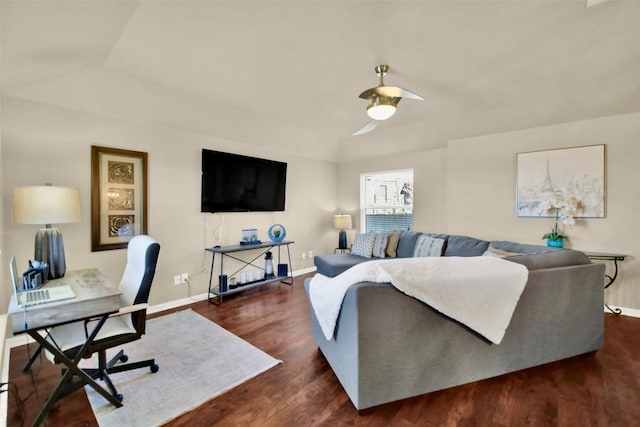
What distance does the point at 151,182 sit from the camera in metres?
3.43

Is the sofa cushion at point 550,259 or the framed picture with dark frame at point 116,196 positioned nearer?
the sofa cushion at point 550,259

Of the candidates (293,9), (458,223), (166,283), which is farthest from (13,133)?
(458,223)

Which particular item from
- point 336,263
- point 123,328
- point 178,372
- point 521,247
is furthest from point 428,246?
point 123,328

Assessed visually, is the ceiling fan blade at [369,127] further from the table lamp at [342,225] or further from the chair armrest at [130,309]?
the chair armrest at [130,309]

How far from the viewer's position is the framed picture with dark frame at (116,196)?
3.00m

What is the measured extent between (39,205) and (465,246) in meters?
4.36

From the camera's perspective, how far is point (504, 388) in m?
1.97

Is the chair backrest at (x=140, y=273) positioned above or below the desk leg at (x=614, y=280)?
above

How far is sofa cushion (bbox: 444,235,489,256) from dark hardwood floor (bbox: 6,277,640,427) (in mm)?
1427

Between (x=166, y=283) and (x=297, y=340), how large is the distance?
6.45 ft

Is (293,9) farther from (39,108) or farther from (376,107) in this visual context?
(39,108)

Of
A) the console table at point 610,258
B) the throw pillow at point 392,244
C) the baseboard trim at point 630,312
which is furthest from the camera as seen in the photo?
the throw pillow at point 392,244

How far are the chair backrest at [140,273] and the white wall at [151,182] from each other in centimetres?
124

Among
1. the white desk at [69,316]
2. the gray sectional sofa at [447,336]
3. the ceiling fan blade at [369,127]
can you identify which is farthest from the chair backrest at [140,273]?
the ceiling fan blade at [369,127]
